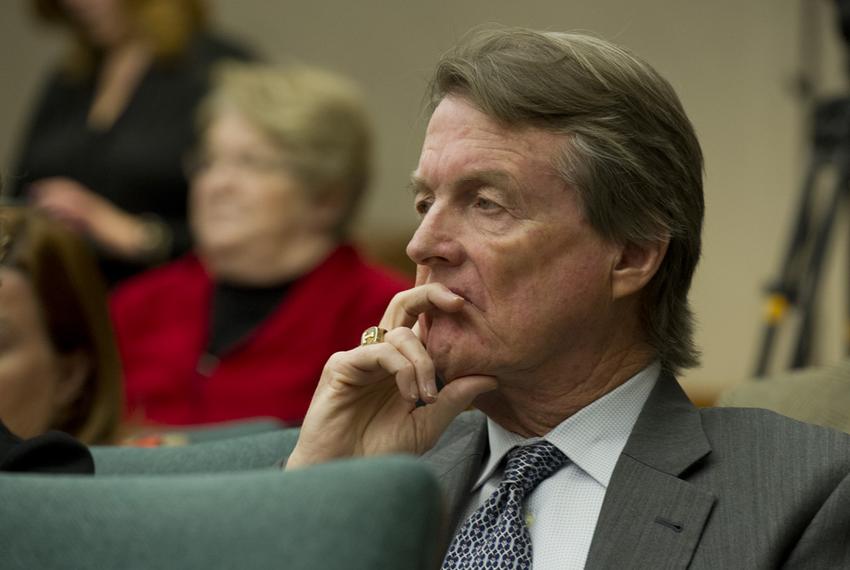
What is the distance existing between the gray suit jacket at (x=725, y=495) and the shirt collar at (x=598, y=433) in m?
0.03

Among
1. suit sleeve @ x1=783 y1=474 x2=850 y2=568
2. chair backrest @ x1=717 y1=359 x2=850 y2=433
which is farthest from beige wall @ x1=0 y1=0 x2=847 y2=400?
suit sleeve @ x1=783 y1=474 x2=850 y2=568

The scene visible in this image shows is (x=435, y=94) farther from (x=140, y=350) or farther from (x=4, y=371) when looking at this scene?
(x=140, y=350)

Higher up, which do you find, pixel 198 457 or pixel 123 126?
pixel 198 457

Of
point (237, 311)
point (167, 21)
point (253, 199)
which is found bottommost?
point (237, 311)

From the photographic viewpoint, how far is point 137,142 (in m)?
4.23

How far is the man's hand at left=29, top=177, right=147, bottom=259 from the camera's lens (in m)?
3.99

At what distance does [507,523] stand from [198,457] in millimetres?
464

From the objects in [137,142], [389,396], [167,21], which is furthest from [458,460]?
[167,21]

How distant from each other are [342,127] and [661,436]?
1995 millimetres

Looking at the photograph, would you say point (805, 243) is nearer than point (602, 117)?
No

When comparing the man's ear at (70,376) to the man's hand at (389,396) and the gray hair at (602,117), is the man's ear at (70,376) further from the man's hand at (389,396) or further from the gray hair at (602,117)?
the gray hair at (602,117)

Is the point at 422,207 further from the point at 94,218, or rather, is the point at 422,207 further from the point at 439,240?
the point at 94,218

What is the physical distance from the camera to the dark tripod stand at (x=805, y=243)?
312 cm

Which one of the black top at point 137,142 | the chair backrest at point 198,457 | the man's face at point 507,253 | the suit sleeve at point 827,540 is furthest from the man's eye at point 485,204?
the black top at point 137,142
